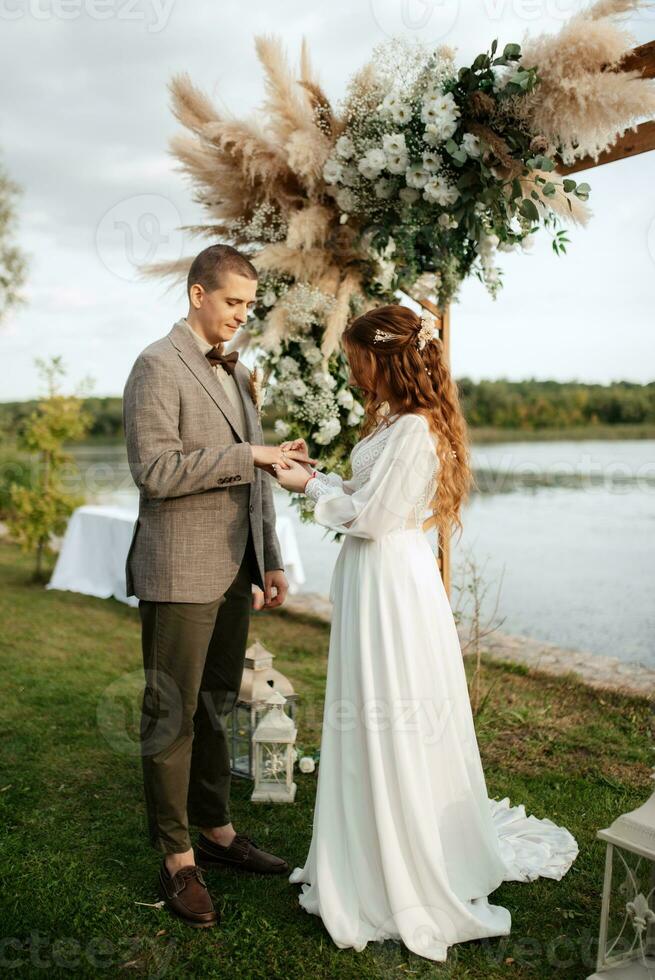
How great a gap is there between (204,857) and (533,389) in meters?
6.82

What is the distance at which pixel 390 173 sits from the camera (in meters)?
3.77

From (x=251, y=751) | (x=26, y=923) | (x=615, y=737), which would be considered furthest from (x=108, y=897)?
(x=615, y=737)

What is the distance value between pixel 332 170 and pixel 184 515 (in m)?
2.11

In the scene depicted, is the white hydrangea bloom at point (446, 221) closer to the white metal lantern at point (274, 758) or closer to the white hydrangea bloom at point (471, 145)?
the white hydrangea bloom at point (471, 145)

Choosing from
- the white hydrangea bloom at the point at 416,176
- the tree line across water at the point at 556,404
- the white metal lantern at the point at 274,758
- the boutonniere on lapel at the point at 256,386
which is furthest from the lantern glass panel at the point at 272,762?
the tree line across water at the point at 556,404

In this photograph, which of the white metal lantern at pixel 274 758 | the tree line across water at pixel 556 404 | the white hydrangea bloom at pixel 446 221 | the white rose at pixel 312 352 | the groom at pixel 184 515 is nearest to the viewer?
the groom at pixel 184 515

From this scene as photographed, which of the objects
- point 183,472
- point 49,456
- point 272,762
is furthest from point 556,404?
point 183,472

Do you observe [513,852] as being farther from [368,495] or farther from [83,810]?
[83,810]

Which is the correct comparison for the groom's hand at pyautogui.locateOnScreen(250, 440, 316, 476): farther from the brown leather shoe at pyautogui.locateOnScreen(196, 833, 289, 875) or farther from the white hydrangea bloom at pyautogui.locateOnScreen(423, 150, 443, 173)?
the white hydrangea bloom at pyautogui.locateOnScreen(423, 150, 443, 173)

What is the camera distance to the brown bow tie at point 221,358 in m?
2.80

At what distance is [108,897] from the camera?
2854 mm

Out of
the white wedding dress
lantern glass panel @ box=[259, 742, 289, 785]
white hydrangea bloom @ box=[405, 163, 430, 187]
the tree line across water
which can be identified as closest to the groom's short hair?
the white wedding dress

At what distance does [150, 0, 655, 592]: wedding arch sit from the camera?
3.17 m

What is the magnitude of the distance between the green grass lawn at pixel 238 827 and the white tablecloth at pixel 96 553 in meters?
2.51
